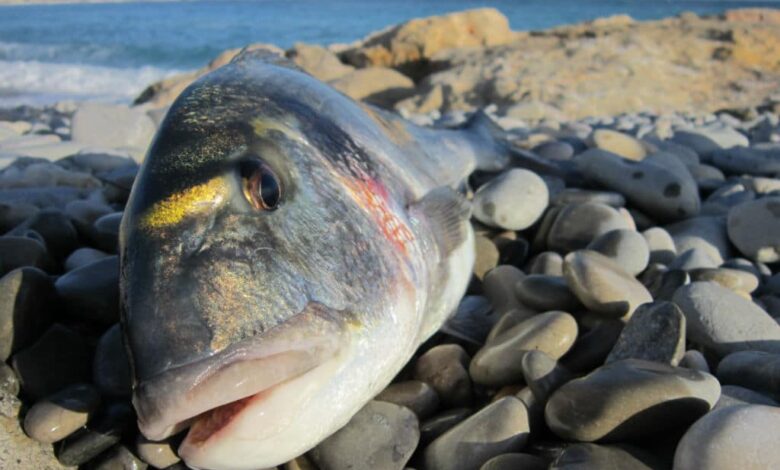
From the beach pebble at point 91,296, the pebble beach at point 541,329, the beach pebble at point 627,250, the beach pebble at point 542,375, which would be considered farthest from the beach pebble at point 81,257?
the beach pebble at point 627,250

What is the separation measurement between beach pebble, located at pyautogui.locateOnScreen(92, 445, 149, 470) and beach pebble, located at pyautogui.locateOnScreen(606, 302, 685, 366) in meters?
1.60

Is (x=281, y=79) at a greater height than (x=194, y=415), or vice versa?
(x=281, y=79)

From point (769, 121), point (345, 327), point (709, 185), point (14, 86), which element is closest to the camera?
point (345, 327)

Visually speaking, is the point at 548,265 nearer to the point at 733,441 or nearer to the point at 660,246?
the point at 660,246

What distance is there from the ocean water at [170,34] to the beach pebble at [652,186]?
17.6 metres

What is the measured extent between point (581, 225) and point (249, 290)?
2270mm

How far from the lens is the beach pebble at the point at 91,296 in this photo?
8.59 ft

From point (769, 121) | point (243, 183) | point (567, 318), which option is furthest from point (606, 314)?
point (769, 121)

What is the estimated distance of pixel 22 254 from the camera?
2953 millimetres

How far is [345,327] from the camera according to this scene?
5.97ft

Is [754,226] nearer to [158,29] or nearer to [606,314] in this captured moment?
[606,314]

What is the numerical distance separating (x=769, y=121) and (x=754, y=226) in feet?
20.6

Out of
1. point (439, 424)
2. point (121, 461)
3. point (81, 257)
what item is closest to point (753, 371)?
point (439, 424)

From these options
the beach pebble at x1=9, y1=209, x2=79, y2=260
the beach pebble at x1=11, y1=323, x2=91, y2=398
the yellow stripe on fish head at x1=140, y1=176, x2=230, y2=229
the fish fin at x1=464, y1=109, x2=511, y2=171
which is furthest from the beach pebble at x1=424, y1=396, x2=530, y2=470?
the fish fin at x1=464, y1=109, x2=511, y2=171
